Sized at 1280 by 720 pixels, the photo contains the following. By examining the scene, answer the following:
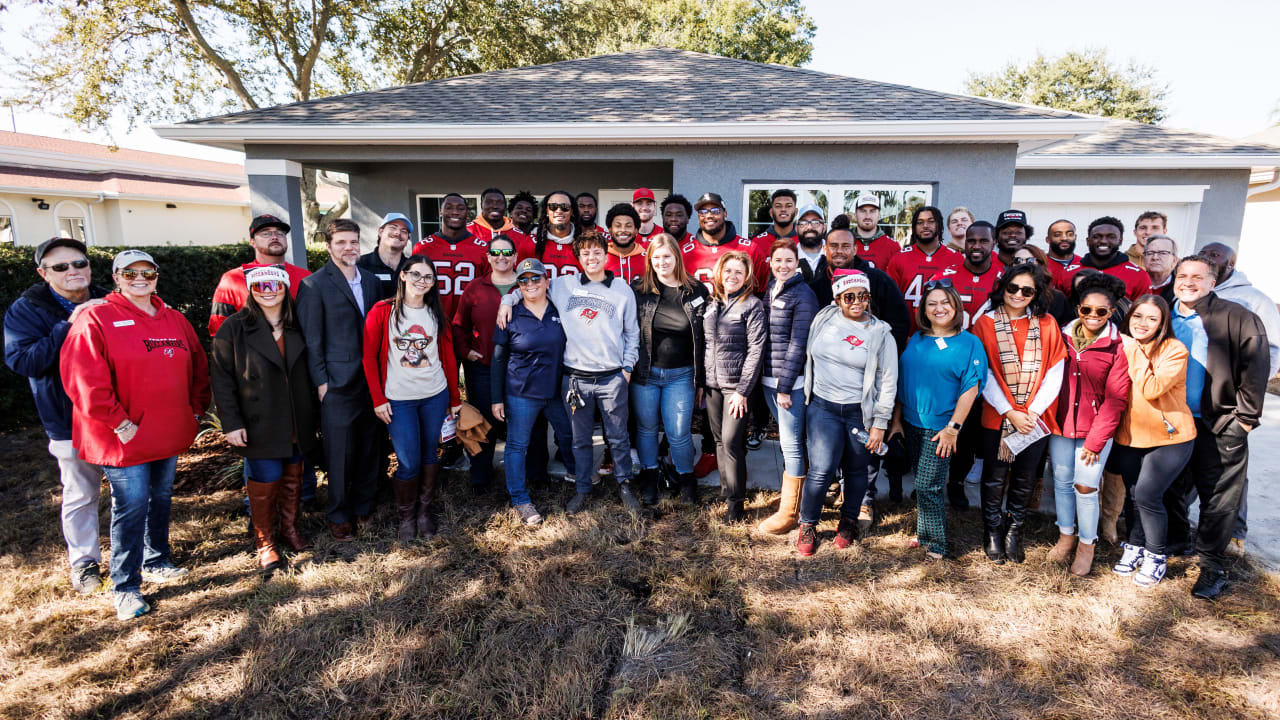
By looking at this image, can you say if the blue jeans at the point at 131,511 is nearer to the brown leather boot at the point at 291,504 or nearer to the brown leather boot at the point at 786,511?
the brown leather boot at the point at 291,504

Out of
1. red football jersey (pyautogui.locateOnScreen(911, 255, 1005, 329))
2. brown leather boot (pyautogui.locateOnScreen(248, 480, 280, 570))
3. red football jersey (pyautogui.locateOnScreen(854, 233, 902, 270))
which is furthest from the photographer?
red football jersey (pyautogui.locateOnScreen(854, 233, 902, 270))

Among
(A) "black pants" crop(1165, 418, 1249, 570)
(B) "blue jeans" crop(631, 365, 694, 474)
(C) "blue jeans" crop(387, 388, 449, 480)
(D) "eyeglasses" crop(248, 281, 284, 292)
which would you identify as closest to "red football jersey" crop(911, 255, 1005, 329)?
(A) "black pants" crop(1165, 418, 1249, 570)

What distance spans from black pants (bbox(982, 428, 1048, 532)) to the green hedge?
26.4 feet

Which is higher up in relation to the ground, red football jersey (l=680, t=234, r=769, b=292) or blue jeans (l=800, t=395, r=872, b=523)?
red football jersey (l=680, t=234, r=769, b=292)

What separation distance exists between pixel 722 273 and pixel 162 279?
666 centimetres

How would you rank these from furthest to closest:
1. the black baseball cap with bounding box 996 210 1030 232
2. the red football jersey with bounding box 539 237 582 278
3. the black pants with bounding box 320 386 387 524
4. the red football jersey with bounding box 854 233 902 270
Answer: the red football jersey with bounding box 854 233 902 270 < the red football jersey with bounding box 539 237 582 278 < the black baseball cap with bounding box 996 210 1030 232 < the black pants with bounding box 320 386 387 524

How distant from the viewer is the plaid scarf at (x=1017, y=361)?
3609 mm

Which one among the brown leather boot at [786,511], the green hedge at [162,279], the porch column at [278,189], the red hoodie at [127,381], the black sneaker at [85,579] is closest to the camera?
the red hoodie at [127,381]

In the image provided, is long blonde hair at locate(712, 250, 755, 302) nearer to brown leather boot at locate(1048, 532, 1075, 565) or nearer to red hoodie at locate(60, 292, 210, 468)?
brown leather boot at locate(1048, 532, 1075, 565)

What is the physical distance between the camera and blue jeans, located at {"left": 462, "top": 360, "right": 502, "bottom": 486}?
4.56 meters

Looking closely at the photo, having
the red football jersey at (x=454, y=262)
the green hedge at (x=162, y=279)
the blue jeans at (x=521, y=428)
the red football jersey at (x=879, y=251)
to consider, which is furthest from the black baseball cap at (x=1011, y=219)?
the green hedge at (x=162, y=279)

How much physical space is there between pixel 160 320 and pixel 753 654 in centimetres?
348

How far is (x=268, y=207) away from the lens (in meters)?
7.61

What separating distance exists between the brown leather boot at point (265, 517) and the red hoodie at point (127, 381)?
468 millimetres
